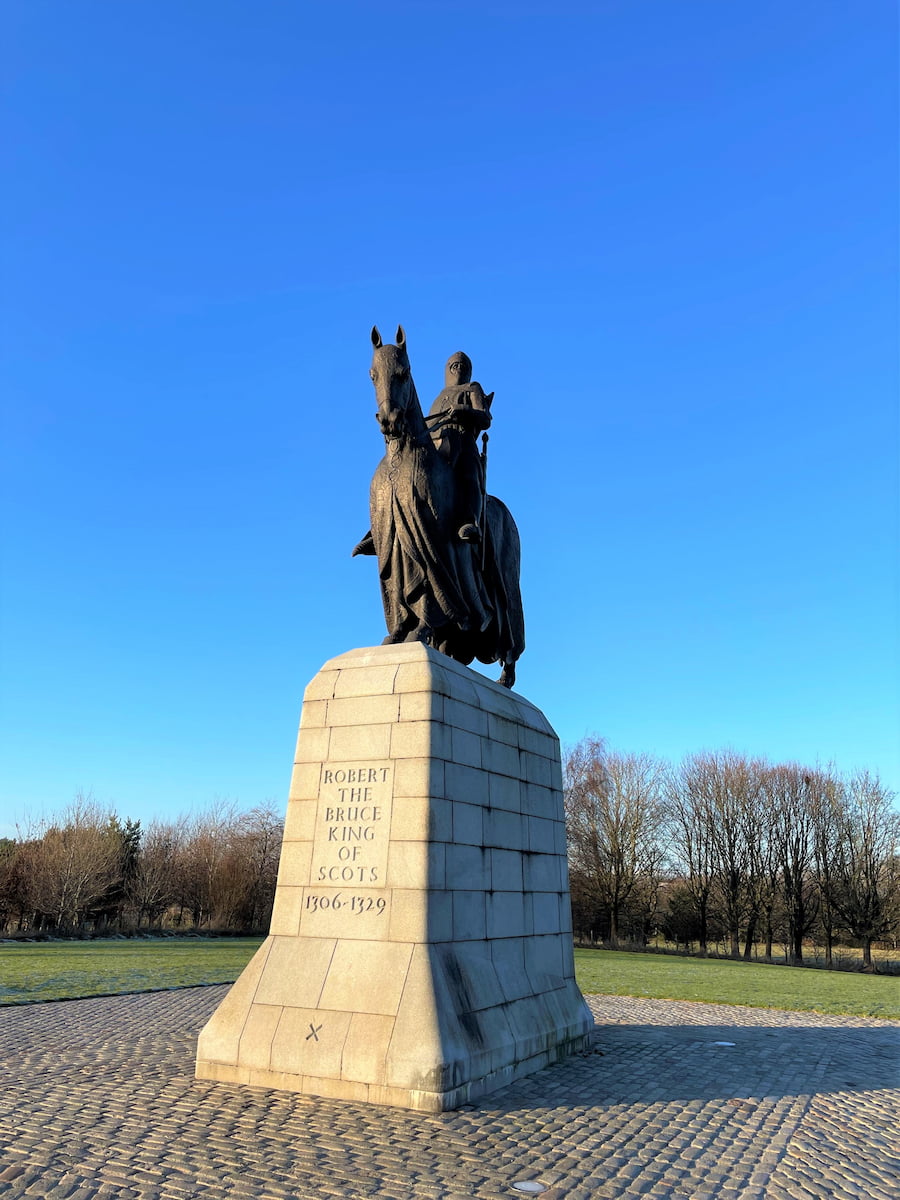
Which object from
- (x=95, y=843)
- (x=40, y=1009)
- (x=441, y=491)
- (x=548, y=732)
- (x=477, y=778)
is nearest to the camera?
(x=477, y=778)

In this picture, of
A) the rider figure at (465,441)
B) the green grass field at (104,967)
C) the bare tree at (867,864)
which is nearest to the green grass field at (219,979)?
the green grass field at (104,967)

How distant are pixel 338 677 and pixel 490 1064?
145 inches

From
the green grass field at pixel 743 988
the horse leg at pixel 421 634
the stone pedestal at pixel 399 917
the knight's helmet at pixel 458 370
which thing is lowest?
the green grass field at pixel 743 988

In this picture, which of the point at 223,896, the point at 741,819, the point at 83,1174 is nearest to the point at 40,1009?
the point at 83,1174

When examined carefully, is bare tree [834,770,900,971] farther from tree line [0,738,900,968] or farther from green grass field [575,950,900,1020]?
green grass field [575,950,900,1020]

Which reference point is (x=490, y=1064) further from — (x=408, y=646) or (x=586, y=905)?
(x=586, y=905)

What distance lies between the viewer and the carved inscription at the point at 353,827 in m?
7.53

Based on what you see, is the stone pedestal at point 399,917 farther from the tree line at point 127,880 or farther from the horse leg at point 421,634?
the tree line at point 127,880

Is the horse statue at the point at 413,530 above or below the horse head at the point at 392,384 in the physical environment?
below

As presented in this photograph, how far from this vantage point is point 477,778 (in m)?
8.39

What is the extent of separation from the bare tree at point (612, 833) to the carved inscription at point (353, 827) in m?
41.2

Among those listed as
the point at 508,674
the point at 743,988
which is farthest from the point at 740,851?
the point at 508,674

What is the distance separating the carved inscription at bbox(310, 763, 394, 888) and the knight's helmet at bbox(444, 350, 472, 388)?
5668 mm

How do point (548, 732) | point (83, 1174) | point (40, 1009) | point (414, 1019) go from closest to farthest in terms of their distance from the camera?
point (83, 1174) → point (414, 1019) → point (548, 732) → point (40, 1009)
